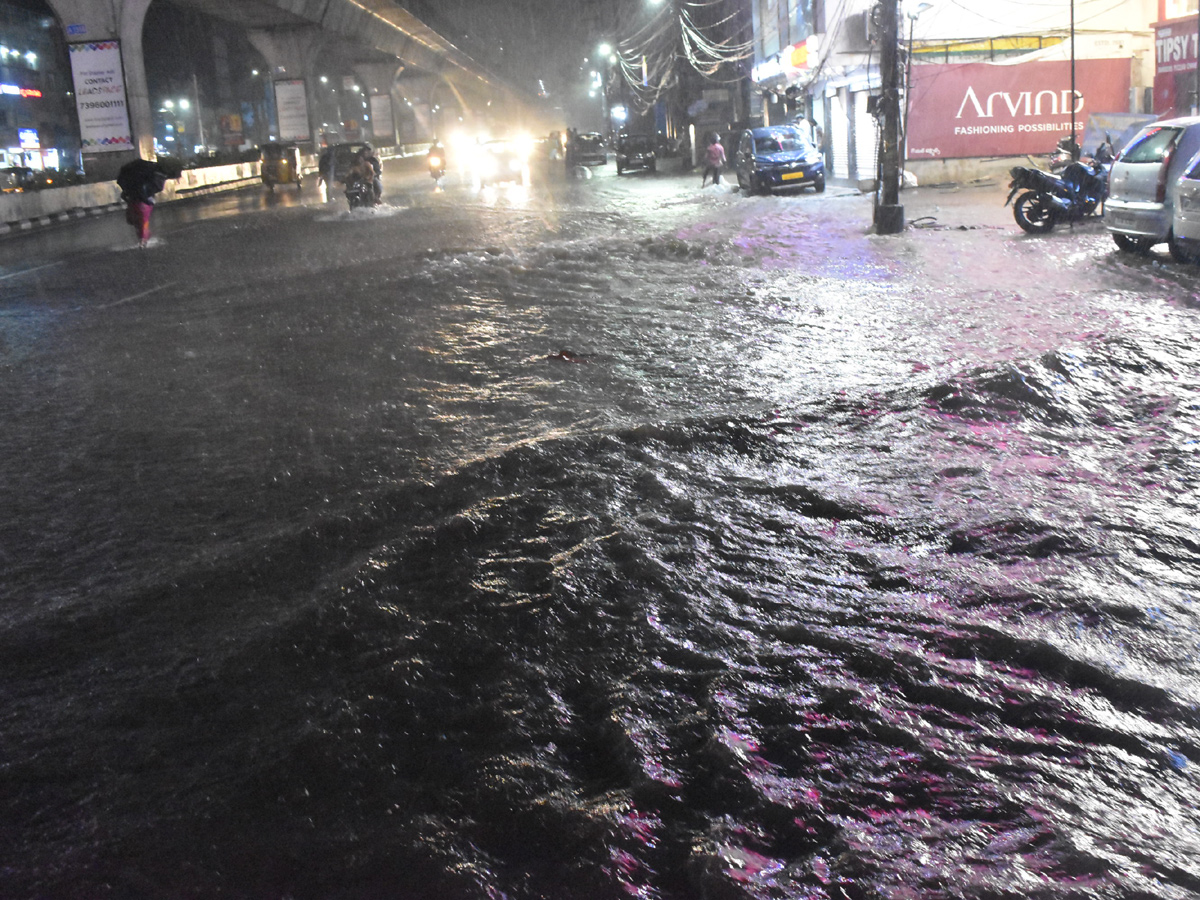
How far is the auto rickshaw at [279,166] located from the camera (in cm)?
4272

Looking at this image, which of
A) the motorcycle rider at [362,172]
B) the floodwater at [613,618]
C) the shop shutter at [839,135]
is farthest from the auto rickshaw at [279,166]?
the floodwater at [613,618]

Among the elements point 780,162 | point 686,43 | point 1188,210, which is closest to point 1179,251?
point 1188,210

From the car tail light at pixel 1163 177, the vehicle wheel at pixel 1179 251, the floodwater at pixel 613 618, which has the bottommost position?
the floodwater at pixel 613 618

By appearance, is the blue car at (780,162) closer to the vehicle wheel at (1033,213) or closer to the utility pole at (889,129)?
the utility pole at (889,129)

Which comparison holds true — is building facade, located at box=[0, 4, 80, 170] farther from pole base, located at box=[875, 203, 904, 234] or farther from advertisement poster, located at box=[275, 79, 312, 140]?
pole base, located at box=[875, 203, 904, 234]

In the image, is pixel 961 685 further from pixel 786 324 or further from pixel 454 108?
pixel 454 108

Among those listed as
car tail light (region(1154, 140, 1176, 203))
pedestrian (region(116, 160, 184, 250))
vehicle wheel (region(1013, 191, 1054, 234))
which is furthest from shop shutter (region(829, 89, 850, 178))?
pedestrian (region(116, 160, 184, 250))

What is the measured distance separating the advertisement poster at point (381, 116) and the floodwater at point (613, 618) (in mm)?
77738

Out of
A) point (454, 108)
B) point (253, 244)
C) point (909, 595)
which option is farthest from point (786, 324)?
point (454, 108)

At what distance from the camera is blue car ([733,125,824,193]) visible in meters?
29.7

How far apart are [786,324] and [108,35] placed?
34.1 metres

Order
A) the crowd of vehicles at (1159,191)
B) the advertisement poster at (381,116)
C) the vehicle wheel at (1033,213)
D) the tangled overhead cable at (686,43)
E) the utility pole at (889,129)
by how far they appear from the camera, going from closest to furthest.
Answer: the crowd of vehicles at (1159,191), the vehicle wheel at (1033,213), the utility pole at (889,129), the tangled overhead cable at (686,43), the advertisement poster at (381,116)

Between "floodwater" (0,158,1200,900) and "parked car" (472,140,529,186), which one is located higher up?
"parked car" (472,140,529,186)

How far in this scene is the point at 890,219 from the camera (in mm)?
17609
